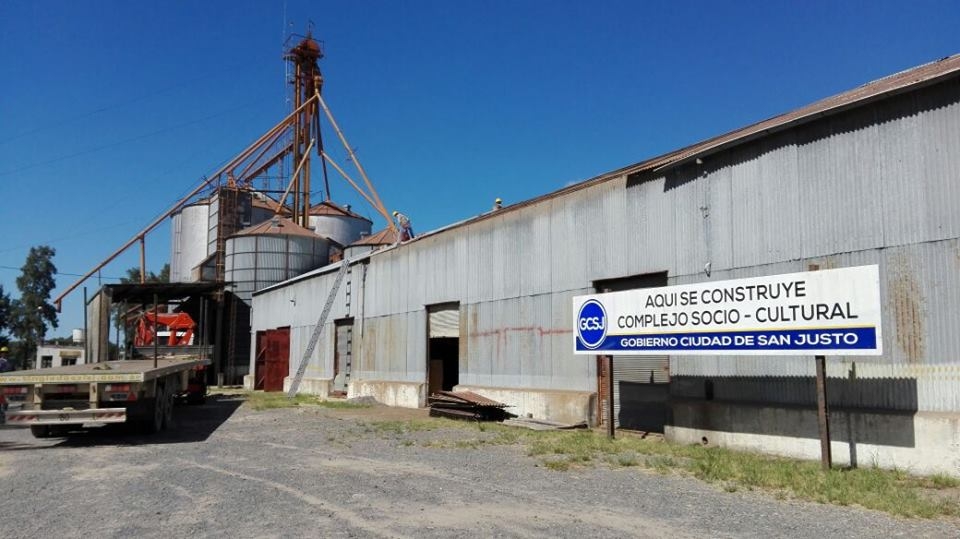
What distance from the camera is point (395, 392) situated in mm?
24375

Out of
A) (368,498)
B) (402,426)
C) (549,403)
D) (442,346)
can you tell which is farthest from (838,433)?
(442,346)

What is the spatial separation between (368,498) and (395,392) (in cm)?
1604

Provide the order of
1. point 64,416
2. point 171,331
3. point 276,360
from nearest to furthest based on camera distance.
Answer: point 64,416 → point 171,331 → point 276,360

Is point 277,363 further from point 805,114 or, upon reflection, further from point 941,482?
point 941,482

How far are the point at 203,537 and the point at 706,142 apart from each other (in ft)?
42.2

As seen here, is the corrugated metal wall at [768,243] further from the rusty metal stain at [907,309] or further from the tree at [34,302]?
the tree at [34,302]

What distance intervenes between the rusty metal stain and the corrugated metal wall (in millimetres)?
17

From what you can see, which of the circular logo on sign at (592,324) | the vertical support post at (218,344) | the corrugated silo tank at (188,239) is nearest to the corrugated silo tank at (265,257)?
the vertical support post at (218,344)

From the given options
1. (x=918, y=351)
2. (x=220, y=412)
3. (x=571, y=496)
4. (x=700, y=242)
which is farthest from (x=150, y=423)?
(x=918, y=351)

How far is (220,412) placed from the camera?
22203 mm

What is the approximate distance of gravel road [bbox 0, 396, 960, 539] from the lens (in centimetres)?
705

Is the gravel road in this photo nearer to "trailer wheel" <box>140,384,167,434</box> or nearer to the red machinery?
"trailer wheel" <box>140,384,167,434</box>

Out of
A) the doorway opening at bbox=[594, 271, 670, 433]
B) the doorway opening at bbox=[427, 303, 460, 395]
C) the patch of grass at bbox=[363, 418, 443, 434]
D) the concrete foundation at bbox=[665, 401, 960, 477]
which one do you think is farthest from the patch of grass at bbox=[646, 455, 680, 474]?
the doorway opening at bbox=[427, 303, 460, 395]

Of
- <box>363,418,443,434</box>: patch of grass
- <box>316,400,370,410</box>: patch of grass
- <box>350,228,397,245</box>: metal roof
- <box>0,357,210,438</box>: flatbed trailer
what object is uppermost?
<box>350,228,397,245</box>: metal roof
